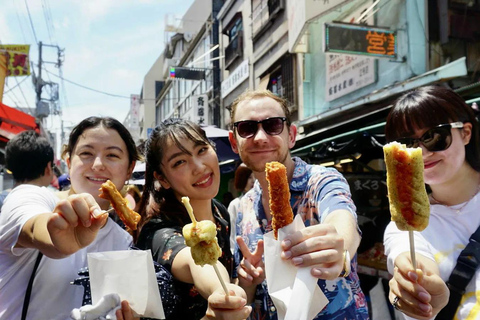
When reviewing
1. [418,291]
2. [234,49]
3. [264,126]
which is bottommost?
[418,291]

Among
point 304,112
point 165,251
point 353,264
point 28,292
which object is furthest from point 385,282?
point 304,112

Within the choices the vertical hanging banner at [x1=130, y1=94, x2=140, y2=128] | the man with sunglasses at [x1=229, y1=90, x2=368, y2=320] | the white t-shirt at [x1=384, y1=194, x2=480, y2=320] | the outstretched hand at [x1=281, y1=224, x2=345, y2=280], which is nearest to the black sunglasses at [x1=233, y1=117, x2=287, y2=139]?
the man with sunglasses at [x1=229, y1=90, x2=368, y2=320]

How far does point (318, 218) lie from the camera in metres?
2.34

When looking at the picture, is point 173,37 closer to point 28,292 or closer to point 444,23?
point 444,23

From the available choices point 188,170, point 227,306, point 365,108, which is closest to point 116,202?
point 188,170

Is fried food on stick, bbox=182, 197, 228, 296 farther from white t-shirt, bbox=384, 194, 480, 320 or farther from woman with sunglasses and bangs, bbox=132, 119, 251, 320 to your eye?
white t-shirt, bbox=384, 194, 480, 320

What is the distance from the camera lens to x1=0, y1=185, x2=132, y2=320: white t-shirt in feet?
6.32

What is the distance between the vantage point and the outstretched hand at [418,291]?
1.68 m

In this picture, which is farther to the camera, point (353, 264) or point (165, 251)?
point (353, 264)

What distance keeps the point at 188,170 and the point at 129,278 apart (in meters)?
0.81

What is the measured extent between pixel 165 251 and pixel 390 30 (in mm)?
8631

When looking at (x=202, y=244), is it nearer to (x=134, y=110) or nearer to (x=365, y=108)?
(x=365, y=108)

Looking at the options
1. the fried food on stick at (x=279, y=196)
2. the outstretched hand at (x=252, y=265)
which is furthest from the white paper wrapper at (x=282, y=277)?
the outstretched hand at (x=252, y=265)

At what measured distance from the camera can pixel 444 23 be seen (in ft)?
28.4
